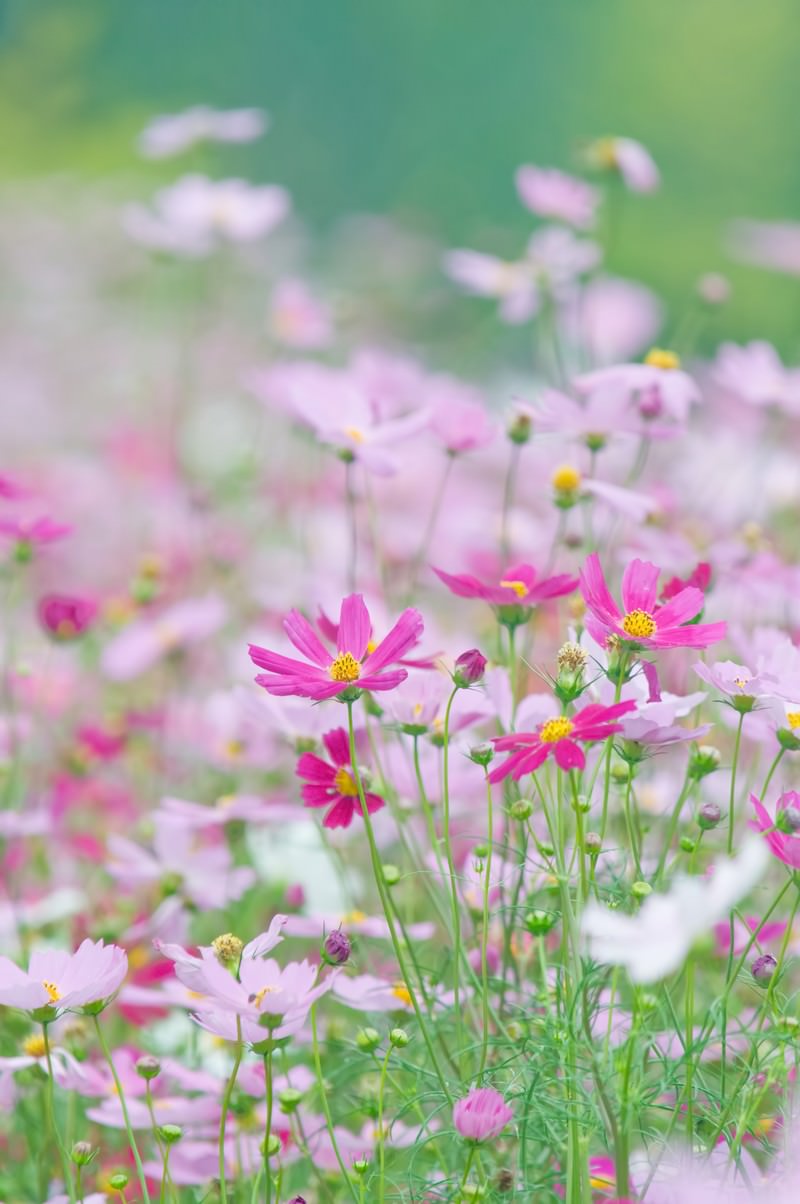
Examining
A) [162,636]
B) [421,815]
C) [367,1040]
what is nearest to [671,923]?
[367,1040]

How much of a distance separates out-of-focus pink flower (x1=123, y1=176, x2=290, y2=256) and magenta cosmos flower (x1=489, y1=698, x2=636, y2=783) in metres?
1.06

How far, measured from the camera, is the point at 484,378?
3855 mm

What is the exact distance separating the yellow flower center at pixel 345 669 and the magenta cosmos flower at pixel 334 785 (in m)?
0.06

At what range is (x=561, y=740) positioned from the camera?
599mm

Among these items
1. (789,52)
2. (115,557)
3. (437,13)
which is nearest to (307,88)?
(437,13)

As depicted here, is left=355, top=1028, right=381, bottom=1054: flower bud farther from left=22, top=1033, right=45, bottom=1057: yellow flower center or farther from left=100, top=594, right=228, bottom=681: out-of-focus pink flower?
left=100, top=594, right=228, bottom=681: out-of-focus pink flower

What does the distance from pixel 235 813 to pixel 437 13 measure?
18.2ft

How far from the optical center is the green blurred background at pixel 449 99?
16.6ft

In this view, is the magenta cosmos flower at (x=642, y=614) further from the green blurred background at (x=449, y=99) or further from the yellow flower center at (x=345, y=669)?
the green blurred background at (x=449, y=99)

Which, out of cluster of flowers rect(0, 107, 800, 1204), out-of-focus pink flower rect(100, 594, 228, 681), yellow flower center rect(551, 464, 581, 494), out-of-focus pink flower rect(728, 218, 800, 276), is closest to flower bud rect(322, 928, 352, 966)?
cluster of flowers rect(0, 107, 800, 1204)

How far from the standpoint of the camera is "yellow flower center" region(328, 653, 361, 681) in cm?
66

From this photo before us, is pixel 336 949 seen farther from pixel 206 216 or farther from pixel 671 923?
pixel 206 216

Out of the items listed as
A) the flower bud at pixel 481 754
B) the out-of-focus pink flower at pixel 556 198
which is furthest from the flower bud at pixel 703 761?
the out-of-focus pink flower at pixel 556 198

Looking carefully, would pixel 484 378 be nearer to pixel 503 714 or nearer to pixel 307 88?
pixel 307 88
